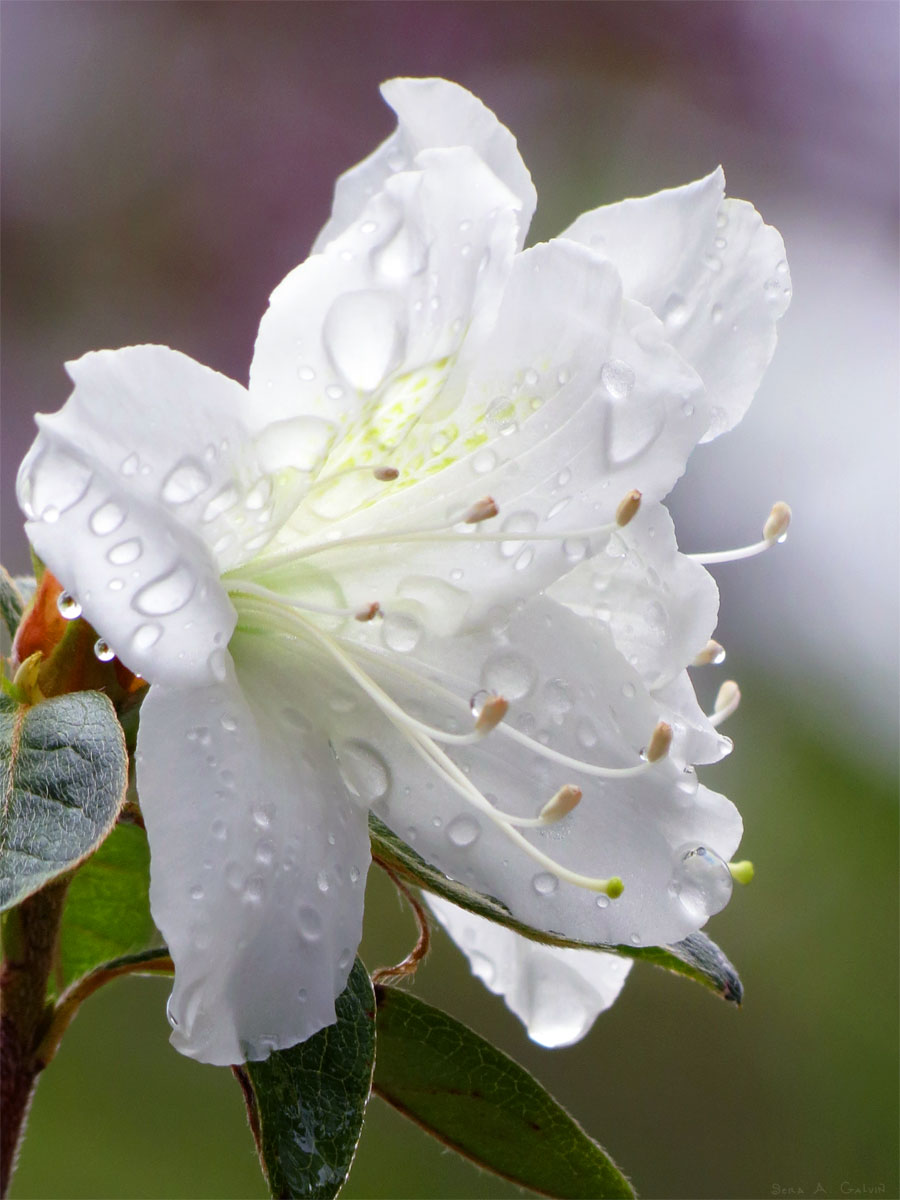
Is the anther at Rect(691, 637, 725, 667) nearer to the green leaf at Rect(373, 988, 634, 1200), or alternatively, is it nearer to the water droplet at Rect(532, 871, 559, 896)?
the water droplet at Rect(532, 871, 559, 896)

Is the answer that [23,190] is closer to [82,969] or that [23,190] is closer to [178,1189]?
[178,1189]

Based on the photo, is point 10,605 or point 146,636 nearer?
point 146,636

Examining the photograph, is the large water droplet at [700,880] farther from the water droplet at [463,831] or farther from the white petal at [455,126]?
the white petal at [455,126]

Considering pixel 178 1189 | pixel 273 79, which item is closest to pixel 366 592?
pixel 178 1189

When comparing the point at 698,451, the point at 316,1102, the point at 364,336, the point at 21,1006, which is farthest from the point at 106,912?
the point at 698,451

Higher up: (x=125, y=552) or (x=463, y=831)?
(x=125, y=552)

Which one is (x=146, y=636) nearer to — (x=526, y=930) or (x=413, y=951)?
(x=526, y=930)
